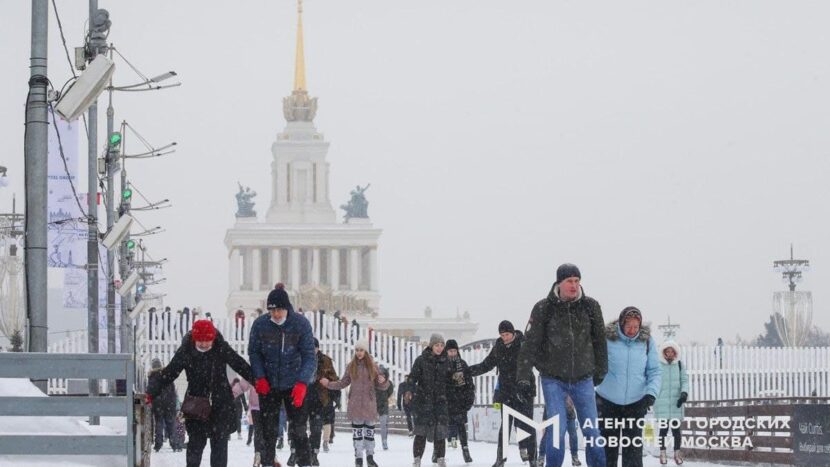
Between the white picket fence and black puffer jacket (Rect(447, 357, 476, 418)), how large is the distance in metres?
21.2

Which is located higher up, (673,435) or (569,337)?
(569,337)

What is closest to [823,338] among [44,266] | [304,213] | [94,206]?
A: [304,213]

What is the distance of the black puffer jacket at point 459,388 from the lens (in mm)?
19672

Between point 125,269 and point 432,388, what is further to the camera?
point 125,269

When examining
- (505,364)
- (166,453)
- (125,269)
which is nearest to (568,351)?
(505,364)

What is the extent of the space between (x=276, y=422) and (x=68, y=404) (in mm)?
2952

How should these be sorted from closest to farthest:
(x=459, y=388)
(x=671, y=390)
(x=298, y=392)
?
(x=298, y=392) < (x=671, y=390) < (x=459, y=388)

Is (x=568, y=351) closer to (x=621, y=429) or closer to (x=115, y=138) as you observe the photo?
(x=621, y=429)

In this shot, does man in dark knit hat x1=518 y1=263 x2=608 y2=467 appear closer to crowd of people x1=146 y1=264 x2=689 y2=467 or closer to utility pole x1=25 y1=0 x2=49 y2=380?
crowd of people x1=146 y1=264 x2=689 y2=467

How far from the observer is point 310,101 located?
14750 cm

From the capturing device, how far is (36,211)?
16.2 m

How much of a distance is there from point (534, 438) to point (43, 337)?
16.9ft

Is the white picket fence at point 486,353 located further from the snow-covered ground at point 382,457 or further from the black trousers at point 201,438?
the black trousers at point 201,438

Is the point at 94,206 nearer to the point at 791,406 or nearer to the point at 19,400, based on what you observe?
the point at 791,406
